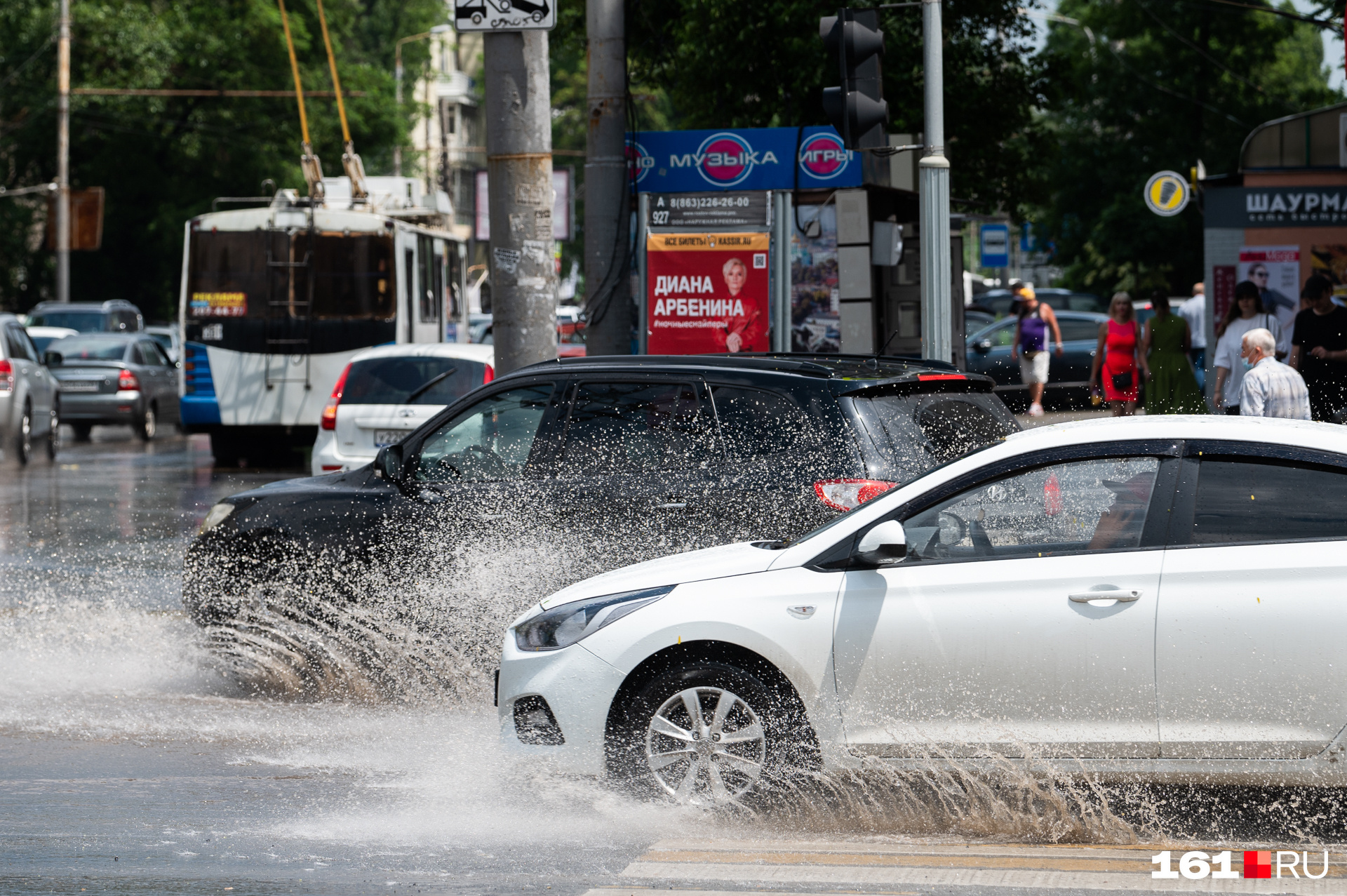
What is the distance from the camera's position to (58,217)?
41.5 metres

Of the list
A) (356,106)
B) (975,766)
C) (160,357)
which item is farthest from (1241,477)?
(356,106)

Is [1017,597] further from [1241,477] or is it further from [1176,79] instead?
[1176,79]

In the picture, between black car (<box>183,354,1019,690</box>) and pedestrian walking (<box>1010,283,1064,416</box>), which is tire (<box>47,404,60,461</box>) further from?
black car (<box>183,354,1019,690</box>)

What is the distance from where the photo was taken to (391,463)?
7742mm

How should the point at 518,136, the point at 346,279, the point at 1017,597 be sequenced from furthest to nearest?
the point at 346,279
the point at 518,136
the point at 1017,597

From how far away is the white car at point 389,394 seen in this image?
14.0m

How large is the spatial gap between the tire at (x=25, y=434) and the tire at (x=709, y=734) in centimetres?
1648

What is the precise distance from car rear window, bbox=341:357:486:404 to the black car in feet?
21.9

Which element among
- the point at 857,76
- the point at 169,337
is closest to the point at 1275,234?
the point at 857,76

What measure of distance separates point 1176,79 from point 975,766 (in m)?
45.2

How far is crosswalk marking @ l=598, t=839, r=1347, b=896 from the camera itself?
4.76 metres

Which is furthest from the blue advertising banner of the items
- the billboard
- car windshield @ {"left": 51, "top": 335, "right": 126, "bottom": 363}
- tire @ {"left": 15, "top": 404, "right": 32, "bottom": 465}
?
car windshield @ {"left": 51, "top": 335, "right": 126, "bottom": 363}

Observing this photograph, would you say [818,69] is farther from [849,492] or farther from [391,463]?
[849,492]

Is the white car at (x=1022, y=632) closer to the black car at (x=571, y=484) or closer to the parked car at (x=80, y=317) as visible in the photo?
the black car at (x=571, y=484)
